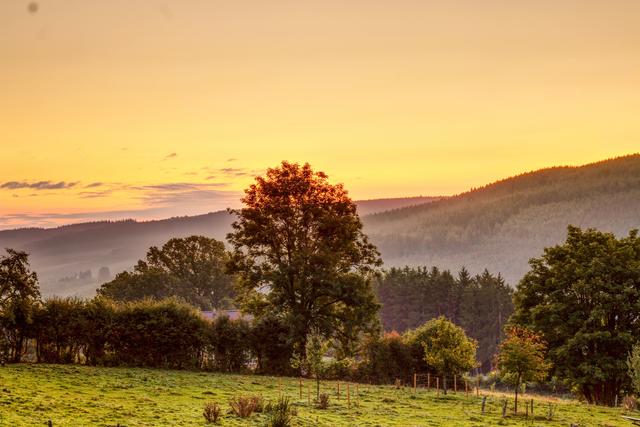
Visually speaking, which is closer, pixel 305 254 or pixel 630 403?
pixel 630 403

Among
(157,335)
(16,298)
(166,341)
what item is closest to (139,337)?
(157,335)

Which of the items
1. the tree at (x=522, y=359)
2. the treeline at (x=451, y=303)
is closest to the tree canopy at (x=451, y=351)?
the tree at (x=522, y=359)

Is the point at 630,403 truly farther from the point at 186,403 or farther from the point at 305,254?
the point at 186,403

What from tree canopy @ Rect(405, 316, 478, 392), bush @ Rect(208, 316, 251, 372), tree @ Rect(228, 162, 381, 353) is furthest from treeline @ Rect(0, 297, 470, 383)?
tree canopy @ Rect(405, 316, 478, 392)

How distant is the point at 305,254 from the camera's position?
54.9 metres

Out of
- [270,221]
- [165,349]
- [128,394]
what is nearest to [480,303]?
[270,221]

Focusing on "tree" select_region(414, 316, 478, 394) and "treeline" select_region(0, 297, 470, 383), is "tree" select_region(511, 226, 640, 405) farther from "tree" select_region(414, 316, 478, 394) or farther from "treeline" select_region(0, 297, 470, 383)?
"treeline" select_region(0, 297, 470, 383)

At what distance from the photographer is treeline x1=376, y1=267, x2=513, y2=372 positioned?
112m

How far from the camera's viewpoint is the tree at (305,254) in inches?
2185

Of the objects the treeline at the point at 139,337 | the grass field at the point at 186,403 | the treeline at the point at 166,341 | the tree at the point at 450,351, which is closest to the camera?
the grass field at the point at 186,403

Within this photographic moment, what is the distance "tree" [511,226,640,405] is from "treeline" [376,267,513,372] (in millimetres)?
58369

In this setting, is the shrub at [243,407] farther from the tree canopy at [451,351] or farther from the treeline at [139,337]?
the treeline at [139,337]

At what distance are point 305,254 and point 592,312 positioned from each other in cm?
2369

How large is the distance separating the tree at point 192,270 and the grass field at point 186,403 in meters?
47.7
